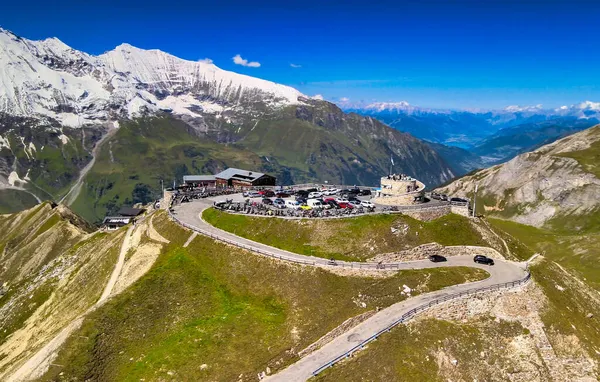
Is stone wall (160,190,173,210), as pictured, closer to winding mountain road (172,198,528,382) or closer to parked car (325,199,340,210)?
winding mountain road (172,198,528,382)

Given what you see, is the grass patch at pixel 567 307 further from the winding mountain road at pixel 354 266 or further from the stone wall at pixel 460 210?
the stone wall at pixel 460 210

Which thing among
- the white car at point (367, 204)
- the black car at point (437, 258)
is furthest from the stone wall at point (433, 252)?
the white car at point (367, 204)

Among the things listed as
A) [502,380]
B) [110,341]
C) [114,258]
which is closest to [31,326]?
[114,258]

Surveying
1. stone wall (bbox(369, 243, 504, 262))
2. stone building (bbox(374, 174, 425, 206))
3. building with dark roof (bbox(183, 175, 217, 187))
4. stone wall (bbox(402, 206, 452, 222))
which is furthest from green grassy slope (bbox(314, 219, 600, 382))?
building with dark roof (bbox(183, 175, 217, 187))

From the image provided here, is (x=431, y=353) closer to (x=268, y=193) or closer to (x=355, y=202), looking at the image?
(x=355, y=202)

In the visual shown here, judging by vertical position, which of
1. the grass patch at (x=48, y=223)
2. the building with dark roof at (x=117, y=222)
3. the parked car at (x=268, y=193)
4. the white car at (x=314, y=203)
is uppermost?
the white car at (x=314, y=203)

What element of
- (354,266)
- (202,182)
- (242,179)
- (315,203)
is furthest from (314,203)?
(202,182)

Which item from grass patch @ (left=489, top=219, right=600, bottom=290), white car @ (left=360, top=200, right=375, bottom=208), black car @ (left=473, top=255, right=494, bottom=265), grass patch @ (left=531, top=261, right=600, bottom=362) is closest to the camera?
grass patch @ (left=531, top=261, right=600, bottom=362)

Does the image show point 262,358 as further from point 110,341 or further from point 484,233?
point 484,233
